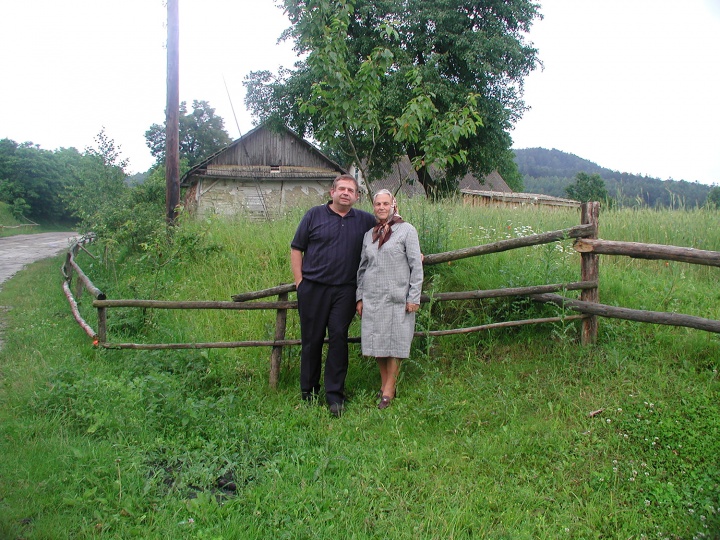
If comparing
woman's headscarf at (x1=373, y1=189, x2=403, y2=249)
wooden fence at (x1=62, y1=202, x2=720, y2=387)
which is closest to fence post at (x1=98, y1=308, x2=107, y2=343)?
wooden fence at (x1=62, y1=202, x2=720, y2=387)

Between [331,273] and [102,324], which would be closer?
[331,273]

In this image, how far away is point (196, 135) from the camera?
47500 mm

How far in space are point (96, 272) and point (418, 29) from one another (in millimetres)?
13103

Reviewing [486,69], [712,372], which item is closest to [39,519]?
[712,372]

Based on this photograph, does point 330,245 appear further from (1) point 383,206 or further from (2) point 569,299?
(2) point 569,299

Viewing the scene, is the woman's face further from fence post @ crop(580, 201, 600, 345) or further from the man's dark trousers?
fence post @ crop(580, 201, 600, 345)

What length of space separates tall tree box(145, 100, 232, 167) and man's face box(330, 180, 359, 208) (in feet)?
149

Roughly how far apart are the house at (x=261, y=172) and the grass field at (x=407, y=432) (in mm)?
15618

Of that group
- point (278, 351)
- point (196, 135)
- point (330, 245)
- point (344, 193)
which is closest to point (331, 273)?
point (330, 245)

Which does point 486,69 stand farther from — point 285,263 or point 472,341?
point 472,341

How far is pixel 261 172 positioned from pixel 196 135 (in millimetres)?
28291

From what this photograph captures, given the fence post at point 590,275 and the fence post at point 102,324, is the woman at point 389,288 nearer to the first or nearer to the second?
the fence post at point 590,275

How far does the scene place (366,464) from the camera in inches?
135

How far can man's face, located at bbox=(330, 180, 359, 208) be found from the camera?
4.35 m
